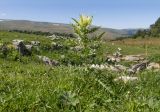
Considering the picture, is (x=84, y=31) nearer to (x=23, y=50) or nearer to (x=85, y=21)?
(x=85, y=21)

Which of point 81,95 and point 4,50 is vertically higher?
point 81,95

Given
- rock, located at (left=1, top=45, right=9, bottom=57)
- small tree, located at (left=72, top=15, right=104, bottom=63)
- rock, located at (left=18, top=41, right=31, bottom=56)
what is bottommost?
rock, located at (left=18, top=41, right=31, bottom=56)

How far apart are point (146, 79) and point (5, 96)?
17.3 feet

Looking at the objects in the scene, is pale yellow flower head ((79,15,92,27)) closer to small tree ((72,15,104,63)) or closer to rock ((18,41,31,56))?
small tree ((72,15,104,63))

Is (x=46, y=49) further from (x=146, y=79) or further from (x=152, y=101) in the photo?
(x=152, y=101)

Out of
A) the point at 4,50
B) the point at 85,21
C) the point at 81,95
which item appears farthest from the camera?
the point at 4,50

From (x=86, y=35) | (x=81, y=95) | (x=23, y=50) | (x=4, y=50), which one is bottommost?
(x=23, y=50)

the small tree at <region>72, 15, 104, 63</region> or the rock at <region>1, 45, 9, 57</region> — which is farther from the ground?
the small tree at <region>72, 15, 104, 63</region>

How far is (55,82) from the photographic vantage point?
417 inches

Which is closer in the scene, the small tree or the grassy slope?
the grassy slope

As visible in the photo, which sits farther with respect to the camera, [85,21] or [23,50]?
[23,50]

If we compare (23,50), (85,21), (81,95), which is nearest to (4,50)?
(23,50)

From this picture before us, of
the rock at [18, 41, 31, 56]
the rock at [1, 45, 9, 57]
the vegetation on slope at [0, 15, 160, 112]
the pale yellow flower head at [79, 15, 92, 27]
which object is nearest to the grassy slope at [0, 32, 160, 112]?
the vegetation on slope at [0, 15, 160, 112]

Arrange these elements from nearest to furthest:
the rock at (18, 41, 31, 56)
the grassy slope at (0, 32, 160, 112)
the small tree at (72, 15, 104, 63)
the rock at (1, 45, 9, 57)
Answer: the grassy slope at (0, 32, 160, 112)
the small tree at (72, 15, 104, 63)
the rock at (1, 45, 9, 57)
the rock at (18, 41, 31, 56)
